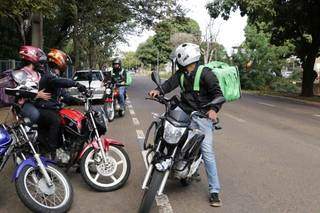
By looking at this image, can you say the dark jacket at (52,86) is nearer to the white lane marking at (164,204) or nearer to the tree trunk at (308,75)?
the white lane marking at (164,204)

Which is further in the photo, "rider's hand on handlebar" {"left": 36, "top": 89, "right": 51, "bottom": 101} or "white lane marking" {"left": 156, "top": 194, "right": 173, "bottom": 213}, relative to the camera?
"rider's hand on handlebar" {"left": 36, "top": 89, "right": 51, "bottom": 101}

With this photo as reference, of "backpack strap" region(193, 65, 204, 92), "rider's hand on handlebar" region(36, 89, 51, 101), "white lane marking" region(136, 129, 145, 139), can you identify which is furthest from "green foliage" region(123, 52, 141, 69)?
"backpack strap" region(193, 65, 204, 92)

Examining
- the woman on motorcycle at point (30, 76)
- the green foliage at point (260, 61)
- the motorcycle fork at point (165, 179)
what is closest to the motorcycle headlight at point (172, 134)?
the motorcycle fork at point (165, 179)

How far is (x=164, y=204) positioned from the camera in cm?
518

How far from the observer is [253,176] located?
6.61 meters

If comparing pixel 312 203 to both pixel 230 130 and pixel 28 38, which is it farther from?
pixel 28 38

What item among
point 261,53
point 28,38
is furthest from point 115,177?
point 261,53

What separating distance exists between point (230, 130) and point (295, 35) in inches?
753

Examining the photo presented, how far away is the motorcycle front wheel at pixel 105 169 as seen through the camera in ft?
18.4

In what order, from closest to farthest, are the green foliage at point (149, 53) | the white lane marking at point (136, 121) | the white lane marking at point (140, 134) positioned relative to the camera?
the white lane marking at point (140, 134)
the white lane marking at point (136, 121)
the green foliage at point (149, 53)

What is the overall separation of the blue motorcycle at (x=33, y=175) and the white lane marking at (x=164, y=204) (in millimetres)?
965

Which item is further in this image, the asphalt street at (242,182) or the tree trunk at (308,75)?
the tree trunk at (308,75)

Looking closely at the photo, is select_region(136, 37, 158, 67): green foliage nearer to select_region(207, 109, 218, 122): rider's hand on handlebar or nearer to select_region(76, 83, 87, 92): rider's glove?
select_region(76, 83, 87, 92): rider's glove

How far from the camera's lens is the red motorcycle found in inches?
221
